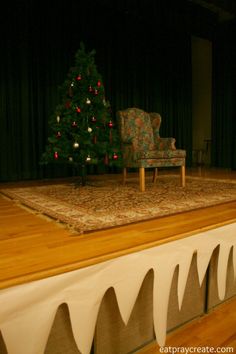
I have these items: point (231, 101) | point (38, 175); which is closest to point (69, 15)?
point (38, 175)

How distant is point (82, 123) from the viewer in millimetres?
4156

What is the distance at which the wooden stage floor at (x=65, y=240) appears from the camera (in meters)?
1.43

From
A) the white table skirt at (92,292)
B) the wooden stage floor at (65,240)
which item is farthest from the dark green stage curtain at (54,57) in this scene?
the white table skirt at (92,292)

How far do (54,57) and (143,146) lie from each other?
2.03m

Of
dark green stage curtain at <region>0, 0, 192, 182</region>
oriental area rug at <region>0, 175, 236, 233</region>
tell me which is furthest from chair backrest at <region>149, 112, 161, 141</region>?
dark green stage curtain at <region>0, 0, 192, 182</region>

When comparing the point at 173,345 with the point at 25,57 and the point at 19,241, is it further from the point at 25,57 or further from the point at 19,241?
the point at 25,57

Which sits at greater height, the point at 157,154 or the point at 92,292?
the point at 157,154

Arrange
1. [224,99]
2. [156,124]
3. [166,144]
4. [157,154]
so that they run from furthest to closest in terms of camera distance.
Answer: [224,99] < [156,124] < [166,144] < [157,154]

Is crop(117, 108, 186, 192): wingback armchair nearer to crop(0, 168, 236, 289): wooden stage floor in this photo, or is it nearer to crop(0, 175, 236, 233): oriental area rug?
crop(0, 175, 236, 233): oriental area rug

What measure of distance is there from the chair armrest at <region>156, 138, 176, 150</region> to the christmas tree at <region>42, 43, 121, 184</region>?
593 millimetres

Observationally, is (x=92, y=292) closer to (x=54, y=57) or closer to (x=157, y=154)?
(x=157, y=154)

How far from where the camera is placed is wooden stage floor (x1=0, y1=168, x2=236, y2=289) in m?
1.43

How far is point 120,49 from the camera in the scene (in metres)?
6.05

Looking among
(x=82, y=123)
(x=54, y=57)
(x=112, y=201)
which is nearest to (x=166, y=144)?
(x=82, y=123)
